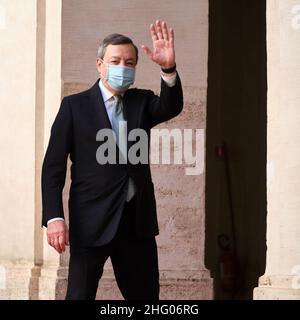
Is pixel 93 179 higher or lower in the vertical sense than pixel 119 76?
lower

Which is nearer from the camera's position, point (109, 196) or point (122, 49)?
point (109, 196)

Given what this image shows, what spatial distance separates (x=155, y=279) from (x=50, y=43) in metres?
3.71

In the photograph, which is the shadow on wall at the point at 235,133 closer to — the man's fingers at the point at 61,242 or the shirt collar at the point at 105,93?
the shirt collar at the point at 105,93

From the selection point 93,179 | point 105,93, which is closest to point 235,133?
point 105,93

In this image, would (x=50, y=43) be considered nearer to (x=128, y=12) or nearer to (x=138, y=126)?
(x=128, y=12)

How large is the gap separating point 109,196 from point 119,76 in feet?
1.83

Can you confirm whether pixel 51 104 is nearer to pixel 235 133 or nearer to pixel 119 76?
pixel 119 76

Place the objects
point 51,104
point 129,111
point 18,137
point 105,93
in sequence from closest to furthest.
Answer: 1. point 129,111
2. point 105,93
3. point 51,104
4. point 18,137

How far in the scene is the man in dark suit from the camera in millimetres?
6164

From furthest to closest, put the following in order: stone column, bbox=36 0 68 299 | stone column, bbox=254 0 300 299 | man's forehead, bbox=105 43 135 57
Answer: stone column, bbox=36 0 68 299, stone column, bbox=254 0 300 299, man's forehead, bbox=105 43 135 57

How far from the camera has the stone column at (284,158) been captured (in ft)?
27.1

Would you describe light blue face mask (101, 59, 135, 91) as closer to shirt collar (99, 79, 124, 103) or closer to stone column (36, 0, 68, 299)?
shirt collar (99, 79, 124, 103)

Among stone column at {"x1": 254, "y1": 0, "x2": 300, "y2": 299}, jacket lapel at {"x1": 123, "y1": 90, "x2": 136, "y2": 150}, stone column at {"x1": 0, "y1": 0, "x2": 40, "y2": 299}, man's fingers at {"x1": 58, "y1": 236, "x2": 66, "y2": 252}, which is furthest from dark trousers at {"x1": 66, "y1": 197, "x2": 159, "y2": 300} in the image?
stone column at {"x1": 0, "y1": 0, "x2": 40, "y2": 299}

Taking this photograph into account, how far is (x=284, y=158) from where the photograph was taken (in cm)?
835
